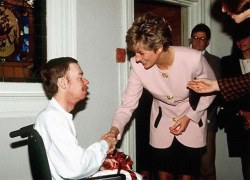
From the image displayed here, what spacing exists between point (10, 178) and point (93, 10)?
174cm

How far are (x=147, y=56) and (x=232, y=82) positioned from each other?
61 centimetres

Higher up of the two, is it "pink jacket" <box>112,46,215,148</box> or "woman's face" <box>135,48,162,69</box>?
"woman's face" <box>135,48,162,69</box>

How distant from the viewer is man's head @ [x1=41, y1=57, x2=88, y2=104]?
6.21 ft

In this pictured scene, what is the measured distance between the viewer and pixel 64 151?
1.56 meters

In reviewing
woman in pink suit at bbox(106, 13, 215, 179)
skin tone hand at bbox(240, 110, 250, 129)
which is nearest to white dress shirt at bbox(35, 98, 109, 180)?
woman in pink suit at bbox(106, 13, 215, 179)

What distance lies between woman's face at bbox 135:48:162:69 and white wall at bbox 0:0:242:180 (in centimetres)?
99

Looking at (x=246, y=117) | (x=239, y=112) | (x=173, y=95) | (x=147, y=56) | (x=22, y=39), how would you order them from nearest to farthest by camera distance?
(x=147, y=56)
(x=173, y=95)
(x=22, y=39)
(x=246, y=117)
(x=239, y=112)

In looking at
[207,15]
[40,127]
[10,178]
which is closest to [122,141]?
[10,178]

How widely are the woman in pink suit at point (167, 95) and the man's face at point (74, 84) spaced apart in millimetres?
387

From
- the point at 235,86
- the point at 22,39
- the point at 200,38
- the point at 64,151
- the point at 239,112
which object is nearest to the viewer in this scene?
the point at 64,151

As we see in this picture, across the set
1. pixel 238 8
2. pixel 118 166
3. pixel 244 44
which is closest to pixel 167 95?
pixel 118 166

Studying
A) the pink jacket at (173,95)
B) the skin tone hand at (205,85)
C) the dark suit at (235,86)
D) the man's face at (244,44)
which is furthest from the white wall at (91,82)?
the dark suit at (235,86)

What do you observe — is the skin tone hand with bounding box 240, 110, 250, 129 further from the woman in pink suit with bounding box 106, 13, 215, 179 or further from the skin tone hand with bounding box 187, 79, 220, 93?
the skin tone hand with bounding box 187, 79, 220, 93

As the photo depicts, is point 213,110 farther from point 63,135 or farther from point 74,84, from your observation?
point 63,135
